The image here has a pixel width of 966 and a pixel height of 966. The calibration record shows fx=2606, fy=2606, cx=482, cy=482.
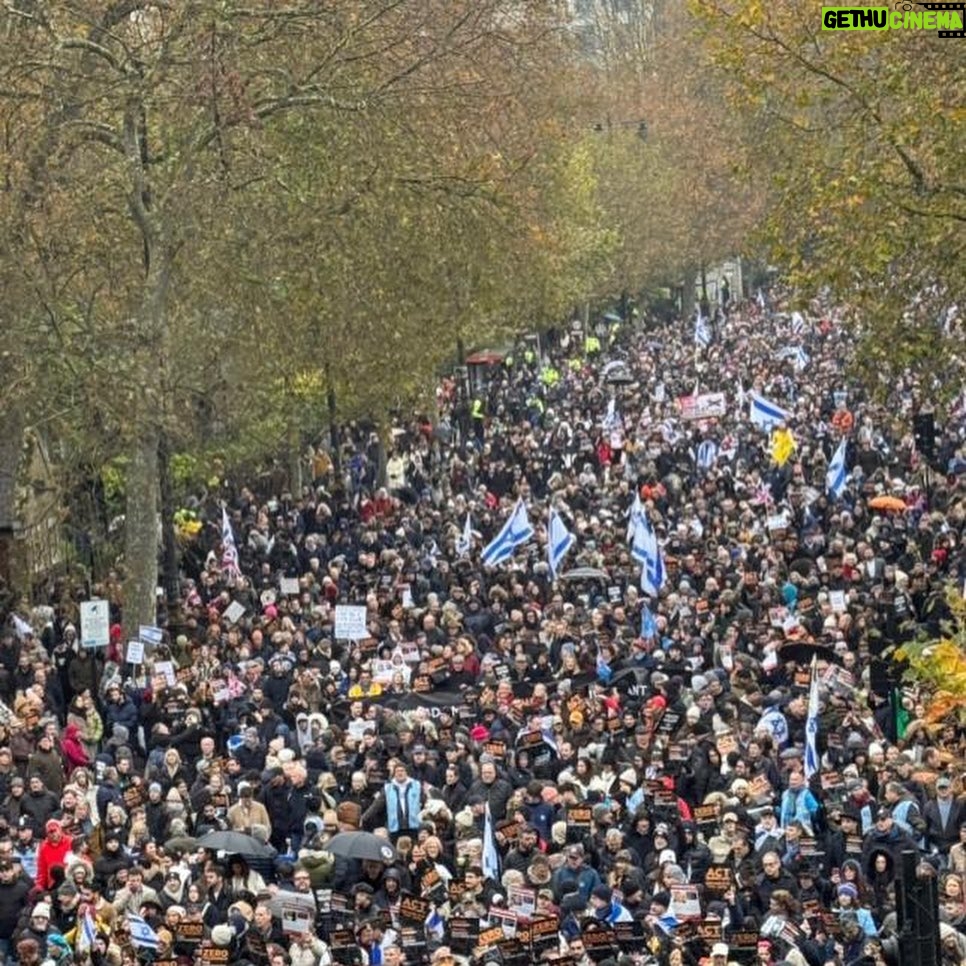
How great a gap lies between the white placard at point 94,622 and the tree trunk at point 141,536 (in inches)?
103

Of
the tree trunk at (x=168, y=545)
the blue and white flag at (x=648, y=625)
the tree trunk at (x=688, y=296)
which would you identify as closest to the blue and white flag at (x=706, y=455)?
the tree trunk at (x=168, y=545)

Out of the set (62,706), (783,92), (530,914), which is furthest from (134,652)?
(530,914)

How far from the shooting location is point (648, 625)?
2842 cm

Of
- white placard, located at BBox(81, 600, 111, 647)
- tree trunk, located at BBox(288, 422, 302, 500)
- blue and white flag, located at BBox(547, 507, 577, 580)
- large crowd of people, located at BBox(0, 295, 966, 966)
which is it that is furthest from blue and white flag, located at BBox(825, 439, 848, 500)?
white placard, located at BBox(81, 600, 111, 647)

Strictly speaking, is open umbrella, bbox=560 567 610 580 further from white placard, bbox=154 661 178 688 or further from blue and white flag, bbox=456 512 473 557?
white placard, bbox=154 661 178 688

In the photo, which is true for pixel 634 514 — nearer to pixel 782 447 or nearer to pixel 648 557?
pixel 648 557

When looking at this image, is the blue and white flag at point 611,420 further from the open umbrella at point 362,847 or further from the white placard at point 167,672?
the open umbrella at point 362,847

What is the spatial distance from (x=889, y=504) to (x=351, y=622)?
27.6 feet

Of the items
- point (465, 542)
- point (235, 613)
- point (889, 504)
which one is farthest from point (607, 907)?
point (465, 542)

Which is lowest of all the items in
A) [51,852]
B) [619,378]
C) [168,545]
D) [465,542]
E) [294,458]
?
[619,378]

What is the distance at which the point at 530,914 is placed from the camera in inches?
685

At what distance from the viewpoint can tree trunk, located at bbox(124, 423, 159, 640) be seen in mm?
32125

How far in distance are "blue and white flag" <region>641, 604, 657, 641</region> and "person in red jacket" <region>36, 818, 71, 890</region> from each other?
30.4ft

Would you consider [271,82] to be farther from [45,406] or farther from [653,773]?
[653,773]
